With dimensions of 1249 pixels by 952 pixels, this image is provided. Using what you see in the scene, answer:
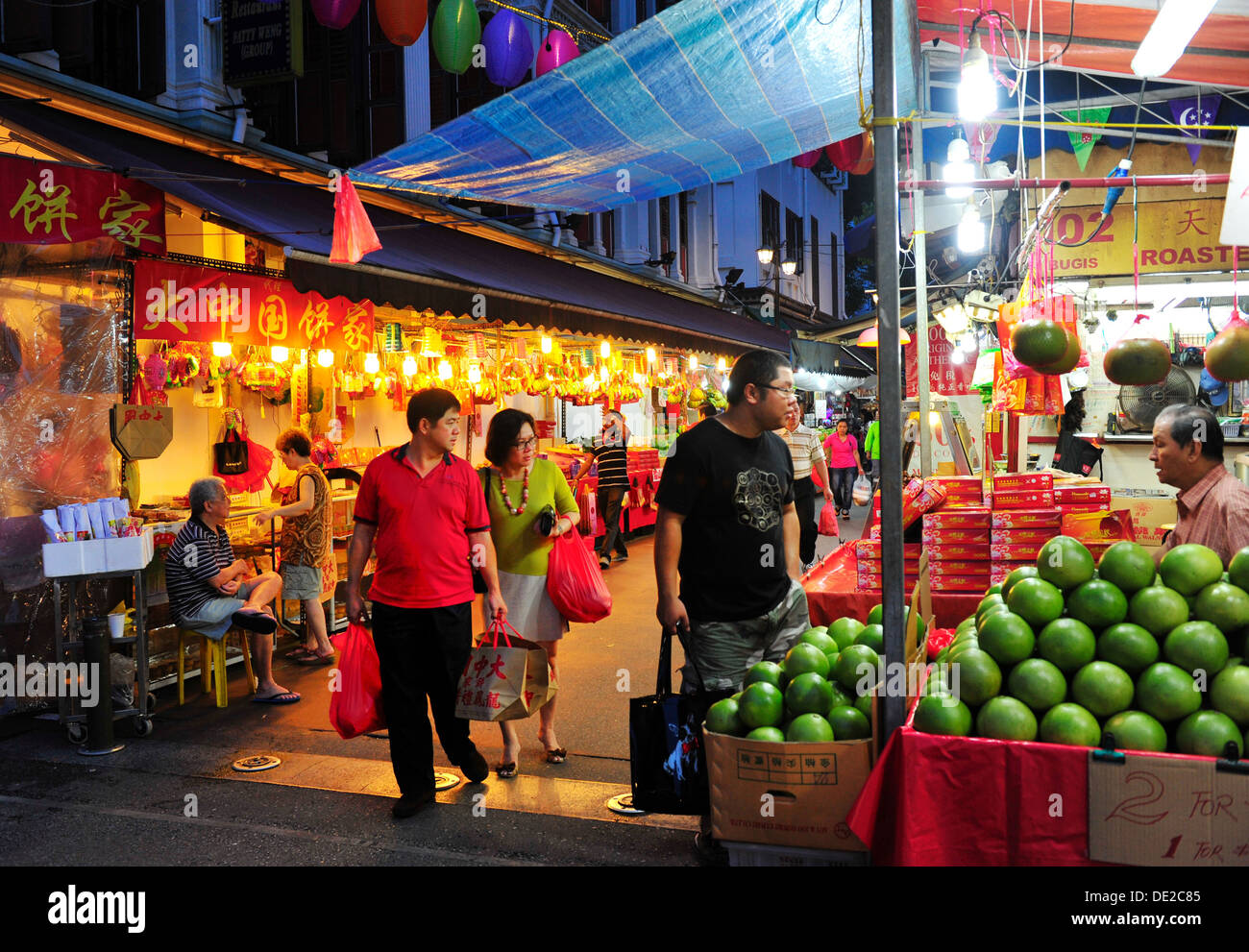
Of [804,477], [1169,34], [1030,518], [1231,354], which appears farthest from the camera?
[804,477]

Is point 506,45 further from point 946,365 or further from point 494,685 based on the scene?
point 946,365

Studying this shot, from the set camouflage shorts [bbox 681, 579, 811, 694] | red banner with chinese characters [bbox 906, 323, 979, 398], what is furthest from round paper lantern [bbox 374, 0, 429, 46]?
red banner with chinese characters [bbox 906, 323, 979, 398]

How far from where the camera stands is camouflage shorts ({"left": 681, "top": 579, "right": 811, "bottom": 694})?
414 cm

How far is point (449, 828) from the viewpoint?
4.54 m

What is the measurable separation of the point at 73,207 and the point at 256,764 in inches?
Answer: 153

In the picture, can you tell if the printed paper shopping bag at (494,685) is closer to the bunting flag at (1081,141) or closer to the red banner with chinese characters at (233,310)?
the red banner with chinese characters at (233,310)

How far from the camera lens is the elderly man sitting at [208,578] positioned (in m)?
6.58

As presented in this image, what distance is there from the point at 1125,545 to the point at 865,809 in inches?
52.1

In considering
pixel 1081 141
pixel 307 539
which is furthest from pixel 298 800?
pixel 1081 141

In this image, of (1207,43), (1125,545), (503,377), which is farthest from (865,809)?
(503,377)

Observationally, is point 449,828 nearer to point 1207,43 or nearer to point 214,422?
point 1207,43

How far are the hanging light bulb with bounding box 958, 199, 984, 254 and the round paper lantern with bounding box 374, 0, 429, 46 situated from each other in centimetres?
514

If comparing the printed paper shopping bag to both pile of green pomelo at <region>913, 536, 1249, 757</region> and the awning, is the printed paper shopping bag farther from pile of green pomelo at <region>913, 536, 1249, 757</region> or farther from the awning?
the awning

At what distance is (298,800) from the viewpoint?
494cm
